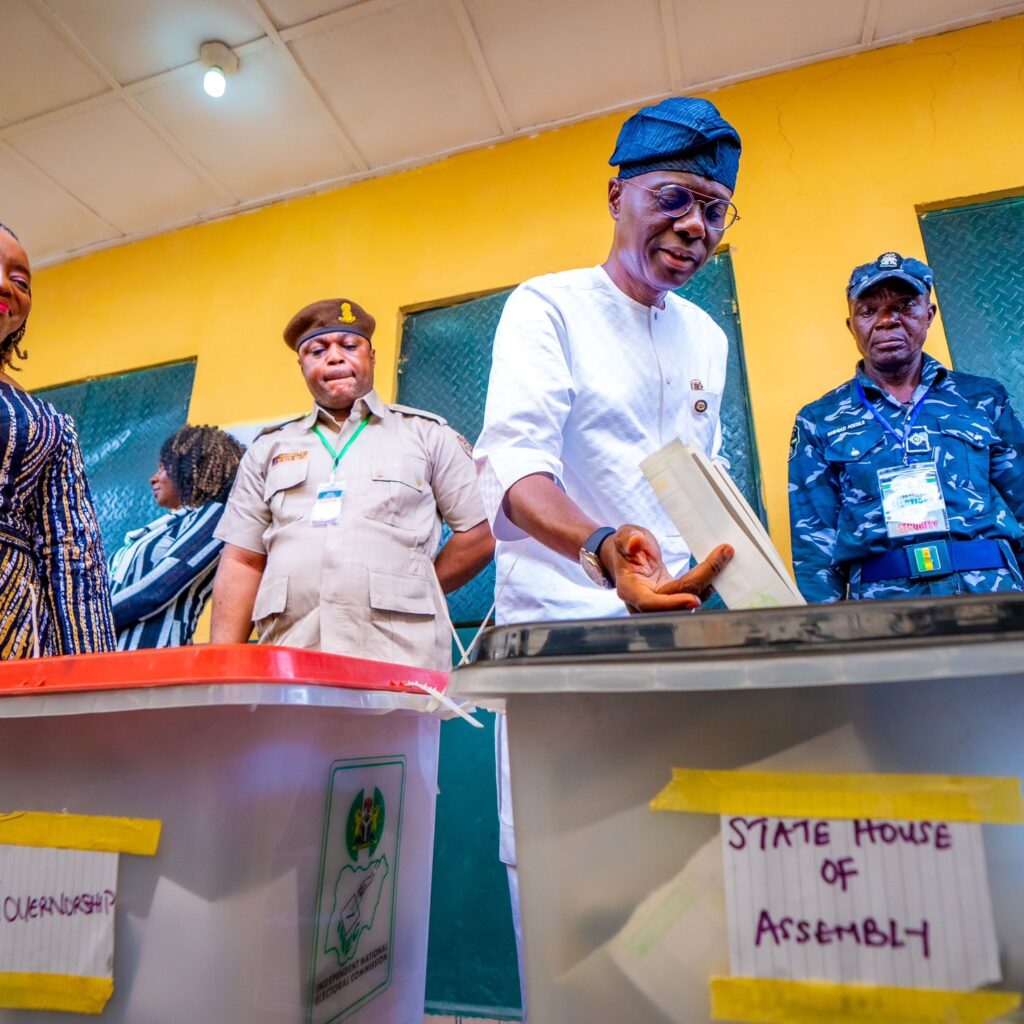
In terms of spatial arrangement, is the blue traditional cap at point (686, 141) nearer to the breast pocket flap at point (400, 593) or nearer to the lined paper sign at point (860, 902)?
the breast pocket flap at point (400, 593)

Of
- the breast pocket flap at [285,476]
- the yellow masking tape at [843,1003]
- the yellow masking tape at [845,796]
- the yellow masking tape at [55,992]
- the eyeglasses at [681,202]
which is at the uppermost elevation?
the eyeglasses at [681,202]

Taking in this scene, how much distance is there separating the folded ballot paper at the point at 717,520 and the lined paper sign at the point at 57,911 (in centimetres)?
58

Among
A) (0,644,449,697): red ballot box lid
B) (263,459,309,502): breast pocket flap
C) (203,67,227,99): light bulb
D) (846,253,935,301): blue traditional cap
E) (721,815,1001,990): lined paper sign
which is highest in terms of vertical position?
(203,67,227,99): light bulb

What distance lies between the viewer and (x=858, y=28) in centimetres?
228

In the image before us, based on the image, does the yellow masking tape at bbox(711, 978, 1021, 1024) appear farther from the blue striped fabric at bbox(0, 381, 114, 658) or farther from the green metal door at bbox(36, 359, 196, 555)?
the green metal door at bbox(36, 359, 196, 555)

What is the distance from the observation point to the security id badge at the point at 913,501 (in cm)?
150

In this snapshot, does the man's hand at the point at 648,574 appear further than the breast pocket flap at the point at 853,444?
Answer: No

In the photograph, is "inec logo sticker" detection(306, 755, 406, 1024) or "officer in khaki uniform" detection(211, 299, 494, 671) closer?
"inec logo sticker" detection(306, 755, 406, 1024)

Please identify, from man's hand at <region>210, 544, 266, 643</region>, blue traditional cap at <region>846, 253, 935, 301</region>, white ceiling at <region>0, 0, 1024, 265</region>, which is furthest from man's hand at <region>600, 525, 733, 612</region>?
white ceiling at <region>0, 0, 1024, 265</region>

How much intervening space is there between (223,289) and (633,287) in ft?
7.64

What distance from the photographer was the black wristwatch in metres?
0.77

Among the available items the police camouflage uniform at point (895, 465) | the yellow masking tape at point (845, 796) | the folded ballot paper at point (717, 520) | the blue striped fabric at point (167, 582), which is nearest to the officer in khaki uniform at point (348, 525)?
the blue striped fabric at point (167, 582)

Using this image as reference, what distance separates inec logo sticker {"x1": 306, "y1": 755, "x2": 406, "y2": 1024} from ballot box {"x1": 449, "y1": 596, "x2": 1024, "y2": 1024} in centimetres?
29

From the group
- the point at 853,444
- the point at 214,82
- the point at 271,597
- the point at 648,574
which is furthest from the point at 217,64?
the point at 648,574
